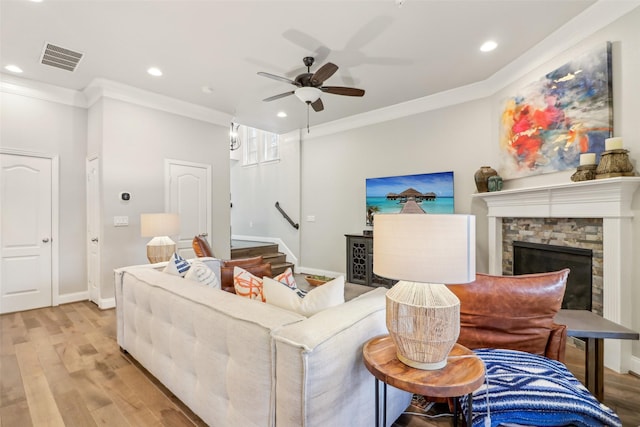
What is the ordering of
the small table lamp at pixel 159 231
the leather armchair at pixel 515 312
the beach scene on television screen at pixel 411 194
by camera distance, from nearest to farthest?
the leather armchair at pixel 515 312, the small table lamp at pixel 159 231, the beach scene on television screen at pixel 411 194

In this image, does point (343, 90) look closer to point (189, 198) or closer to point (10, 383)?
point (189, 198)

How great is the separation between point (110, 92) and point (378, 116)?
3846 mm

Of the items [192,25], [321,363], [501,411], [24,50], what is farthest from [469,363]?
[24,50]

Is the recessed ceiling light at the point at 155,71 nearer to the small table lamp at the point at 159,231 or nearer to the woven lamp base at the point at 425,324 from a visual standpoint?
the small table lamp at the point at 159,231

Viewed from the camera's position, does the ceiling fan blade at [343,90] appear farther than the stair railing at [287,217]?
No

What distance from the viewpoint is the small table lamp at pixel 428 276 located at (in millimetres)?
1167

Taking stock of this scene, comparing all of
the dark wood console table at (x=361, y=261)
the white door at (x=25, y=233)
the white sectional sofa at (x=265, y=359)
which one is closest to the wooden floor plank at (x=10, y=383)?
the white sectional sofa at (x=265, y=359)

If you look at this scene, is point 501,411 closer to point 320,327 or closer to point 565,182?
point 320,327

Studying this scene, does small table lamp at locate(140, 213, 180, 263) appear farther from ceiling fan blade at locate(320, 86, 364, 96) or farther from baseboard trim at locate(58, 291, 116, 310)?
ceiling fan blade at locate(320, 86, 364, 96)

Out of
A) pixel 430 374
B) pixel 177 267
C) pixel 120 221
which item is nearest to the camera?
pixel 430 374

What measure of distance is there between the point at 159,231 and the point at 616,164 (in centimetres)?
438

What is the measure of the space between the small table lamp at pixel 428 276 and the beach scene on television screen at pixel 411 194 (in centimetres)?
280

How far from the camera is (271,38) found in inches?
115

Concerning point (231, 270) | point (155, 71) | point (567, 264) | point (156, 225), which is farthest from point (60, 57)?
point (567, 264)
